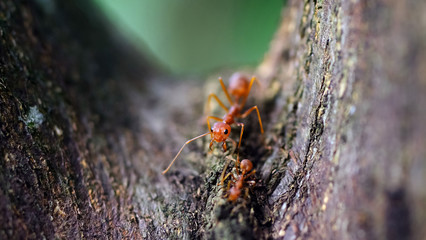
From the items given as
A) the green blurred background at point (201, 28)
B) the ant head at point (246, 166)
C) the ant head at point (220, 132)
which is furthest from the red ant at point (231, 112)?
the green blurred background at point (201, 28)

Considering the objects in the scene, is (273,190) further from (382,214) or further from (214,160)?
(382,214)

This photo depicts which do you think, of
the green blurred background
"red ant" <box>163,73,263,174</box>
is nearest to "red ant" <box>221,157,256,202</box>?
"red ant" <box>163,73,263,174</box>

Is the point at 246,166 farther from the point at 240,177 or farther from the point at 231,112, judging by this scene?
the point at 231,112

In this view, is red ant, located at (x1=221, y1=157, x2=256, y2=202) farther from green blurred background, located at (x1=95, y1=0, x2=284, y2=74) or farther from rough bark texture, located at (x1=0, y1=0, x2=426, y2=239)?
green blurred background, located at (x1=95, y1=0, x2=284, y2=74)

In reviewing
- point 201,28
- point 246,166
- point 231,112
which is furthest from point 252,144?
point 201,28

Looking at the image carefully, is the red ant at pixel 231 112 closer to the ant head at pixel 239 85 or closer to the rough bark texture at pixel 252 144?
the ant head at pixel 239 85
